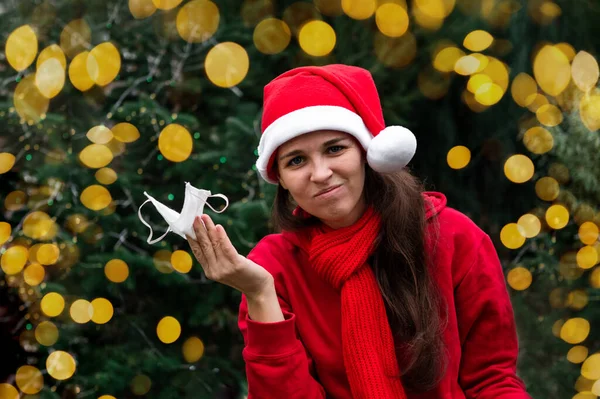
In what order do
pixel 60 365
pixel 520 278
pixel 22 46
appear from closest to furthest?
pixel 22 46
pixel 60 365
pixel 520 278

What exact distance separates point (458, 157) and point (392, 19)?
56 cm

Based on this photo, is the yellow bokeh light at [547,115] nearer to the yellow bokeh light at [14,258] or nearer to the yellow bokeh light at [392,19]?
the yellow bokeh light at [392,19]

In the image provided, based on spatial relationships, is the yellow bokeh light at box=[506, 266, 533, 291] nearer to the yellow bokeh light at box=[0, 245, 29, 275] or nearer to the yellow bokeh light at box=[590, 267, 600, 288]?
the yellow bokeh light at box=[590, 267, 600, 288]

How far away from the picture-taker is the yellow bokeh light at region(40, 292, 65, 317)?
2695 millimetres

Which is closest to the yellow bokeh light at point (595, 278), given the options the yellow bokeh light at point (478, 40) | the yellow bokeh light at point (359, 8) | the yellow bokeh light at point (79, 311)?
the yellow bokeh light at point (478, 40)

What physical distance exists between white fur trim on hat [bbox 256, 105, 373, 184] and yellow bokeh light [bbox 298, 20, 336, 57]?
3.64ft

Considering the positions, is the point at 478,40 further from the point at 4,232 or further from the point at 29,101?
the point at 4,232

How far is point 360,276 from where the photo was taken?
1677 mm

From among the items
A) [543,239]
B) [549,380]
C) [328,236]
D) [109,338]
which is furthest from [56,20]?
[549,380]

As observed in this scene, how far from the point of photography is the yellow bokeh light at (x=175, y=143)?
8.70 ft

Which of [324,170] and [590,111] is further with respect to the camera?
[590,111]

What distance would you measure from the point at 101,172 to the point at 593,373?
189 centimetres

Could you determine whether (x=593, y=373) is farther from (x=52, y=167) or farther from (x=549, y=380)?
(x=52, y=167)

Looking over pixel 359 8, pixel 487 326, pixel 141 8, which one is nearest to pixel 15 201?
pixel 141 8
